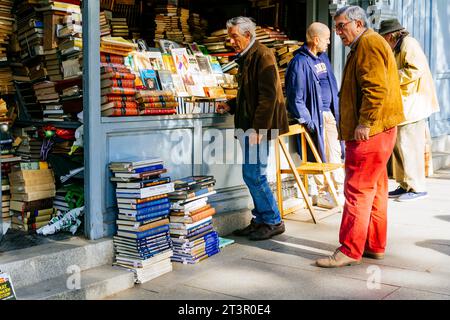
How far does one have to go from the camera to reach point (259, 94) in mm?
5543

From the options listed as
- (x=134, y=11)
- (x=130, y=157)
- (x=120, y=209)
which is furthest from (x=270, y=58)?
(x=134, y=11)

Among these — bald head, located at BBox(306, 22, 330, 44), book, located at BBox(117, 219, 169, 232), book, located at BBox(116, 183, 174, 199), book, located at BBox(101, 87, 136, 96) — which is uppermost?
bald head, located at BBox(306, 22, 330, 44)

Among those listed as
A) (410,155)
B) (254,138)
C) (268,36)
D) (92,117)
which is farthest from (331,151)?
(92,117)

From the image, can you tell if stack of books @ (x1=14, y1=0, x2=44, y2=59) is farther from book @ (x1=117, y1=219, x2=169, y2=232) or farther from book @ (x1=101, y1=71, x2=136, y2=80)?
book @ (x1=117, y1=219, x2=169, y2=232)

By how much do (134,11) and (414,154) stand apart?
369cm

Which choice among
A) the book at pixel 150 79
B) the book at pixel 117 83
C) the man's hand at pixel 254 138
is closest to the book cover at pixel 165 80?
the book at pixel 150 79

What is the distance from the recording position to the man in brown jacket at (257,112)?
5504 millimetres

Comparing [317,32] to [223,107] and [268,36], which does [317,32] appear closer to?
[268,36]

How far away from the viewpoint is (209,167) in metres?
6.12

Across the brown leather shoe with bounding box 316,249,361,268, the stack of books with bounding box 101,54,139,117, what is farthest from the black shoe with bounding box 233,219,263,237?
the stack of books with bounding box 101,54,139,117

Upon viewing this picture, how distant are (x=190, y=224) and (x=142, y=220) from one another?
462 millimetres

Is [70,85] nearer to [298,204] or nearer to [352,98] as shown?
[352,98]

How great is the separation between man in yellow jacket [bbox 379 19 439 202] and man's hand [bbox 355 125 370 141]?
286 centimetres

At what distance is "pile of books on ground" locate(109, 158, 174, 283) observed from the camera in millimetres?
4758
